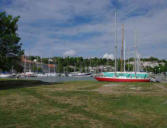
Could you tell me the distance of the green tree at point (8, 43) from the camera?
23430 millimetres

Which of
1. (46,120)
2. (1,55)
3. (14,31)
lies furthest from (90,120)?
(14,31)

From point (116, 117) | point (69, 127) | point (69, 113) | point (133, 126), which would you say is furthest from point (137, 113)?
point (69, 127)

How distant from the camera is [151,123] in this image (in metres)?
7.59

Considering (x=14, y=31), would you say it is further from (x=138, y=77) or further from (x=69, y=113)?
(x=138, y=77)

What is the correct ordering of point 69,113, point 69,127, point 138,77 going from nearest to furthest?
point 69,127
point 69,113
point 138,77

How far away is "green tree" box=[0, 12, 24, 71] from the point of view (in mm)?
23430

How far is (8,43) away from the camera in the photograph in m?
24.0

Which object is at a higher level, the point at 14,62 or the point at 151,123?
the point at 14,62

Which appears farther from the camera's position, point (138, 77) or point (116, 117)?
point (138, 77)

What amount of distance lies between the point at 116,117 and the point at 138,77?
3648 centimetres

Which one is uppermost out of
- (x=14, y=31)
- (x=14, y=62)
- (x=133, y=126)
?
(x=14, y=31)

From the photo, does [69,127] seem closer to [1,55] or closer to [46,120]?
[46,120]

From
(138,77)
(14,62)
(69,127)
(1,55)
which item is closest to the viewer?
(69,127)

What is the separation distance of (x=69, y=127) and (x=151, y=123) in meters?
3.12
